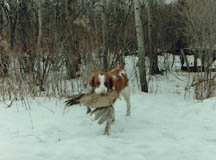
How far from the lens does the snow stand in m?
2.76

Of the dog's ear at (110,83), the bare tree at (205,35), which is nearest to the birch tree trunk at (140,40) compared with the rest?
the bare tree at (205,35)

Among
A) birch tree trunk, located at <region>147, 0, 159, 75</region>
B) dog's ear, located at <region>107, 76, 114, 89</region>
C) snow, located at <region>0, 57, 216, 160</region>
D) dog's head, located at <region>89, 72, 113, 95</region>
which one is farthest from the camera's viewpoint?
birch tree trunk, located at <region>147, 0, 159, 75</region>

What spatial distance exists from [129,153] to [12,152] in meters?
1.36

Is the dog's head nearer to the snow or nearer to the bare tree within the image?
the snow

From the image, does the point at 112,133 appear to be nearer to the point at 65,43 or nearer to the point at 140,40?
the point at 65,43

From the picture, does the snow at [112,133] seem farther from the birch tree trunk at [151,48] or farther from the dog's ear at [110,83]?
the birch tree trunk at [151,48]

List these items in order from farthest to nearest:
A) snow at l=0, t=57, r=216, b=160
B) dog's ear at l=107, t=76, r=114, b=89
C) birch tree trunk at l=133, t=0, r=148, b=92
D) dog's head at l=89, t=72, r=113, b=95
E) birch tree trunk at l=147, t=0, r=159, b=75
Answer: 1. birch tree trunk at l=147, t=0, r=159, b=75
2. birch tree trunk at l=133, t=0, r=148, b=92
3. dog's ear at l=107, t=76, r=114, b=89
4. dog's head at l=89, t=72, r=113, b=95
5. snow at l=0, t=57, r=216, b=160

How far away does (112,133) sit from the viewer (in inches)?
145

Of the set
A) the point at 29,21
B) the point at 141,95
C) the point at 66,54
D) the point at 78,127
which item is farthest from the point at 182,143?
A: the point at 29,21

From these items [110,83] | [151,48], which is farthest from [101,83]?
[151,48]

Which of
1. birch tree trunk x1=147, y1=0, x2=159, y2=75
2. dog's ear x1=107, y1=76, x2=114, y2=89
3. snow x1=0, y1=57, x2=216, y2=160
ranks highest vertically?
birch tree trunk x1=147, y1=0, x2=159, y2=75

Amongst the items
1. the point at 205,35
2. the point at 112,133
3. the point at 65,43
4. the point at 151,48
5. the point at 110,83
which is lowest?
the point at 112,133

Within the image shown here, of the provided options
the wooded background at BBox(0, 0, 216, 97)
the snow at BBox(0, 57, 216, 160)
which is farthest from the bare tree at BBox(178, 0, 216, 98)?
the snow at BBox(0, 57, 216, 160)

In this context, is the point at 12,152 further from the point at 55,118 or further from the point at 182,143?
the point at 182,143
